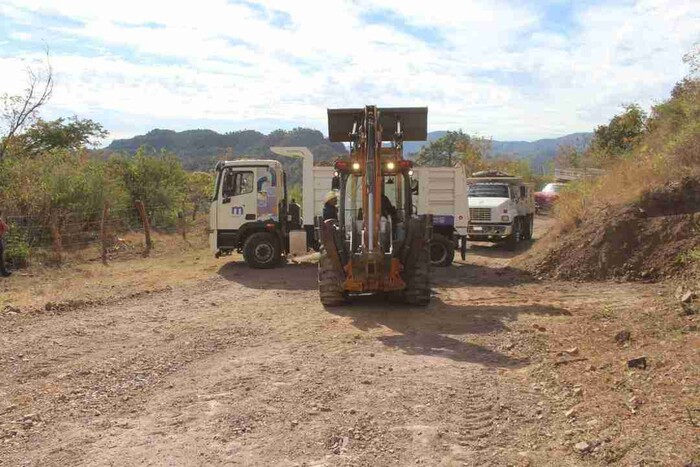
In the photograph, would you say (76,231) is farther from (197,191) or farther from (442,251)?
(197,191)

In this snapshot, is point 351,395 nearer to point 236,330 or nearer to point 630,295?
point 236,330

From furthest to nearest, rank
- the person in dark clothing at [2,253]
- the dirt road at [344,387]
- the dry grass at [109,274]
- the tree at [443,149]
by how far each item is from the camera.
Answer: the tree at [443,149]
the person in dark clothing at [2,253]
the dry grass at [109,274]
the dirt road at [344,387]

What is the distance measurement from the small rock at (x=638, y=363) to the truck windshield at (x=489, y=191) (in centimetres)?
1409

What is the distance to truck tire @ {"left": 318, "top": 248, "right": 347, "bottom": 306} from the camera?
973 centimetres

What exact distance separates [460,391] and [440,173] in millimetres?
9961

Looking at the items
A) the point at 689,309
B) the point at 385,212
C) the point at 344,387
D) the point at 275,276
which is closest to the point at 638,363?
the point at 689,309

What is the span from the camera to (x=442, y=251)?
15070 mm

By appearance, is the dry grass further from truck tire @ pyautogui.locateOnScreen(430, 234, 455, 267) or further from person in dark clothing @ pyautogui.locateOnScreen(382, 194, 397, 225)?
truck tire @ pyautogui.locateOnScreen(430, 234, 455, 267)

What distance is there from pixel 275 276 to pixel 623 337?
330 inches

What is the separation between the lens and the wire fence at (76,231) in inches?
608

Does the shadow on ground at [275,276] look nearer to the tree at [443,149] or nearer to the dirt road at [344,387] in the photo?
the dirt road at [344,387]

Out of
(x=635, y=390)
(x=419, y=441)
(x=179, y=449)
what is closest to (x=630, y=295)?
(x=635, y=390)

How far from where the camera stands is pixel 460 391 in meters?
5.59

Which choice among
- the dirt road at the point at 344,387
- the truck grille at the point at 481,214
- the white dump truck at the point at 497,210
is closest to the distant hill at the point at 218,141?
the white dump truck at the point at 497,210
